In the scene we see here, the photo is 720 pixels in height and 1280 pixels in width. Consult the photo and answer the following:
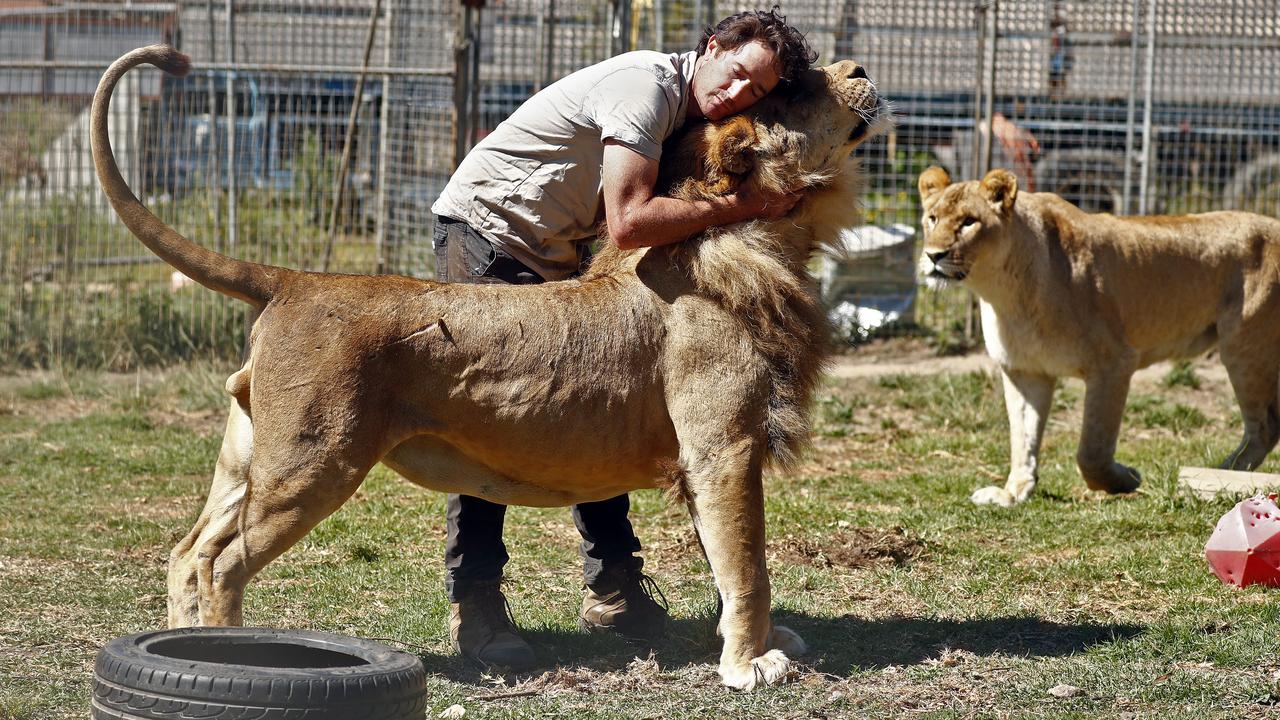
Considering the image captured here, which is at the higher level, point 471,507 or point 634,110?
point 634,110

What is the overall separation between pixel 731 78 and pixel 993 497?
11.2ft

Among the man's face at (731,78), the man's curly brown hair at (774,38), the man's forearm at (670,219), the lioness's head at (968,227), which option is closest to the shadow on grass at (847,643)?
the man's forearm at (670,219)

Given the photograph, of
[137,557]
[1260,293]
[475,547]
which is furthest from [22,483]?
[1260,293]

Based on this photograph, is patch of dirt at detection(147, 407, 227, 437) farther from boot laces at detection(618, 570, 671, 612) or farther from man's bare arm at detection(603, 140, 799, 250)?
man's bare arm at detection(603, 140, 799, 250)

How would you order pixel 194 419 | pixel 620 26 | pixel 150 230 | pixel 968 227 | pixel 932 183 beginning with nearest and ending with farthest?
pixel 150 230 < pixel 968 227 < pixel 932 183 < pixel 194 419 < pixel 620 26

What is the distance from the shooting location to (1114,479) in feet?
21.9

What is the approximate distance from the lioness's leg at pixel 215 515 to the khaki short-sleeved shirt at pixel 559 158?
1062mm

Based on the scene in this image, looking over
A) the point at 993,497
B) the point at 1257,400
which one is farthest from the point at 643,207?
the point at 1257,400

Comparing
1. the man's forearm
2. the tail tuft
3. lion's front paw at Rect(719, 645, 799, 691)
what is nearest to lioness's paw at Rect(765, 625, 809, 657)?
lion's front paw at Rect(719, 645, 799, 691)

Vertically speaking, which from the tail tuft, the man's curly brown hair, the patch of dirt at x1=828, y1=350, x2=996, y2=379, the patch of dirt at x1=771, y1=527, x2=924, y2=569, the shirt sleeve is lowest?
the patch of dirt at x1=828, y1=350, x2=996, y2=379

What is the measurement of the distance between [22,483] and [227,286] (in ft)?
12.5

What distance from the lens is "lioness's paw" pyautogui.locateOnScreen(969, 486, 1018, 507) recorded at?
267 inches

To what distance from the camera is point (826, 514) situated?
21.5 ft

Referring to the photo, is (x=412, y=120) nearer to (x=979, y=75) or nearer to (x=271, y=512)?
(x=979, y=75)
